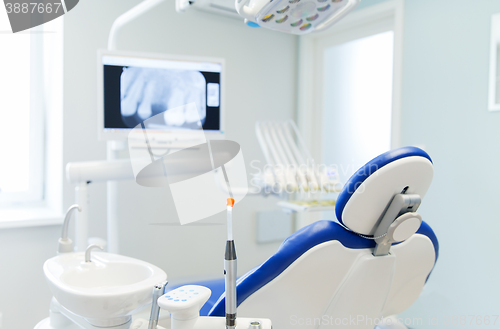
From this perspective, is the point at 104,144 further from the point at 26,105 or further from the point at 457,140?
the point at 457,140

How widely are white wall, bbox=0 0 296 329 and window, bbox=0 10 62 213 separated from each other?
0.17 metres

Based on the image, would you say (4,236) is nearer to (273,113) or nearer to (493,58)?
(273,113)

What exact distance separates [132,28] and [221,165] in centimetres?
104

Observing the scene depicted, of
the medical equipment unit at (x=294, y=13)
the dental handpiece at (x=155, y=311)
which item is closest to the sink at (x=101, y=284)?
the dental handpiece at (x=155, y=311)

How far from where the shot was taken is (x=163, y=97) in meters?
1.57

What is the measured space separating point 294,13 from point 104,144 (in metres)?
1.39

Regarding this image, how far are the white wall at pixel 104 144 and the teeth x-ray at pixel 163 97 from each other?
1.86 ft

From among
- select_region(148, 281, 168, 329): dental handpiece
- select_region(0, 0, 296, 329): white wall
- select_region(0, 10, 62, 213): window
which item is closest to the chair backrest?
select_region(148, 281, 168, 329): dental handpiece

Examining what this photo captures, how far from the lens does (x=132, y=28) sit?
2090 mm

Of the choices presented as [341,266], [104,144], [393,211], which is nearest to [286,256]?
[341,266]

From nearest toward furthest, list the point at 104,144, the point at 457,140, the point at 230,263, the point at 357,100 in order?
the point at 230,263 → the point at 457,140 → the point at 104,144 → the point at 357,100

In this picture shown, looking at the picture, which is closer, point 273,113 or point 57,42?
point 57,42

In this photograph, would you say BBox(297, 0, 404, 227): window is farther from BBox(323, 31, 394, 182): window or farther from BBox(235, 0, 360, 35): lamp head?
BBox(235, 0, 360, 35): lamp head

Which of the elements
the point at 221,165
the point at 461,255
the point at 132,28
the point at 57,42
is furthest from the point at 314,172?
the point at 57,42
